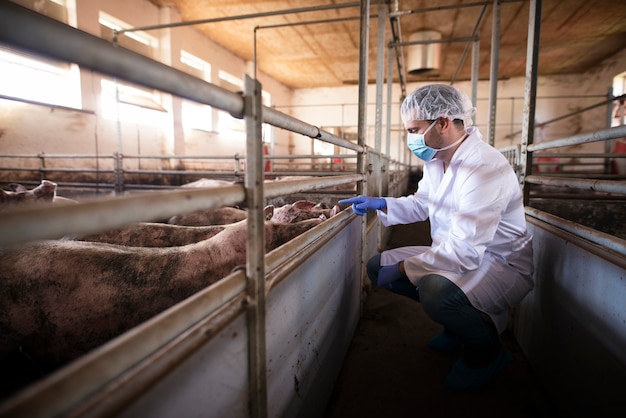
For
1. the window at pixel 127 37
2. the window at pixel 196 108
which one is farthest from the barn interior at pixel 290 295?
the window at pixel 196 108

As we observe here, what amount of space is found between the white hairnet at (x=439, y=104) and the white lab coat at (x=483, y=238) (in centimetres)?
15

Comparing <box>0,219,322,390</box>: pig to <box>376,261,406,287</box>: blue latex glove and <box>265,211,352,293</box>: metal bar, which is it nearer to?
<box>265,211,352,293</box>: metal bar

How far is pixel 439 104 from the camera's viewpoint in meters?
2.08

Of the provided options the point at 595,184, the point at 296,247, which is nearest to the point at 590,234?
the point at 595,184

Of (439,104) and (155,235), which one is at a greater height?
(439,104)

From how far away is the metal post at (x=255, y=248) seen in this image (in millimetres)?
869

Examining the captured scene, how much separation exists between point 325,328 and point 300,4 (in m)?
8.78

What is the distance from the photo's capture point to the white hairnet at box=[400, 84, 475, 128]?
2.08 m

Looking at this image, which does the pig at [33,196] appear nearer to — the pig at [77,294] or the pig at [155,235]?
the pig at [155,235]

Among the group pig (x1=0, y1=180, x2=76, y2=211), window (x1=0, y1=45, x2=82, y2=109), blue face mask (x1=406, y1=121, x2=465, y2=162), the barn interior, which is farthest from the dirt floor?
window (x1=0, y1=45, x2=82, y2=109)

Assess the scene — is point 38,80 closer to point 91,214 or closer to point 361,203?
point 361,203

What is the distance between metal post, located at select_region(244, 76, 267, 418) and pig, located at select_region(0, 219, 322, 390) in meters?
0.71

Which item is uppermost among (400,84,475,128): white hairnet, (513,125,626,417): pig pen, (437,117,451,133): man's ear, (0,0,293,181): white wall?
(0,0,293,181): white wall

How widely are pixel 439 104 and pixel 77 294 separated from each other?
2143 millimetres
